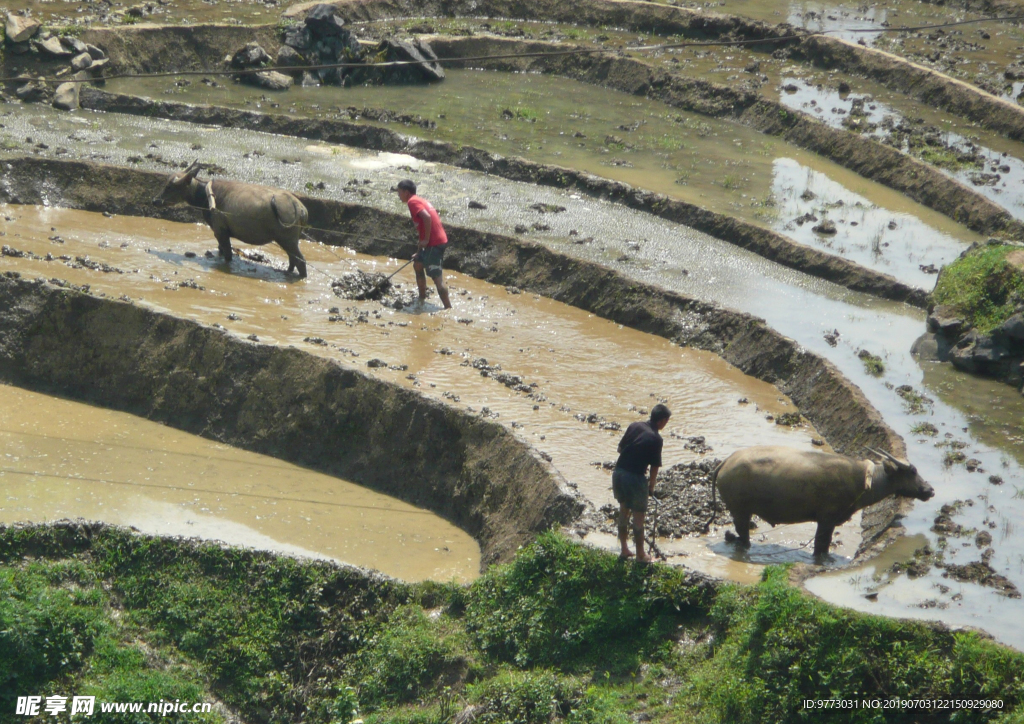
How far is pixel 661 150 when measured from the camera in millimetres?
19594

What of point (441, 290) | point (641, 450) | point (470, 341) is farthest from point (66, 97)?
point (641, 450)

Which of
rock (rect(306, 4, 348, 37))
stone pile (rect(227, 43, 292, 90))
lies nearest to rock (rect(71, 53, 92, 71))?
stone pile (rect(227, 43, 292, 90))

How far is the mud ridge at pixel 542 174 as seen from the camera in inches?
563

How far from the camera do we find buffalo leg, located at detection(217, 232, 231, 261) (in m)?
14.2

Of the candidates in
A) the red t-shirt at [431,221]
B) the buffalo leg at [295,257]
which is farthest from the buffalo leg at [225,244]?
the red t-shirt at [431,221]

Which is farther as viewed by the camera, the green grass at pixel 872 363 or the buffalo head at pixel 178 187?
the buffalo head at pixel 178 187

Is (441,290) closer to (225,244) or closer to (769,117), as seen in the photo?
(225,244)

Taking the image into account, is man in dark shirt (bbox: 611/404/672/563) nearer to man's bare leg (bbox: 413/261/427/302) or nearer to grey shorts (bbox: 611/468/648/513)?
grey shorts (bbox: 611/468/648/513)

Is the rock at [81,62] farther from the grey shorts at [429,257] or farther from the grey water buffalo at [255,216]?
the grey shorts at [429,257]

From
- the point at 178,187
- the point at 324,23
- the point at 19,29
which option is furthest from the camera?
the point at 324,23

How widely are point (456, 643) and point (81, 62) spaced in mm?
16339

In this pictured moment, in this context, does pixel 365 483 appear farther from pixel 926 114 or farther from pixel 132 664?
pixel 926 114

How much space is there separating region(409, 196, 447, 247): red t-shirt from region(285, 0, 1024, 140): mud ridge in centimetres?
1254

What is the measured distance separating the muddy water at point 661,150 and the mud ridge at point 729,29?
395 cm
